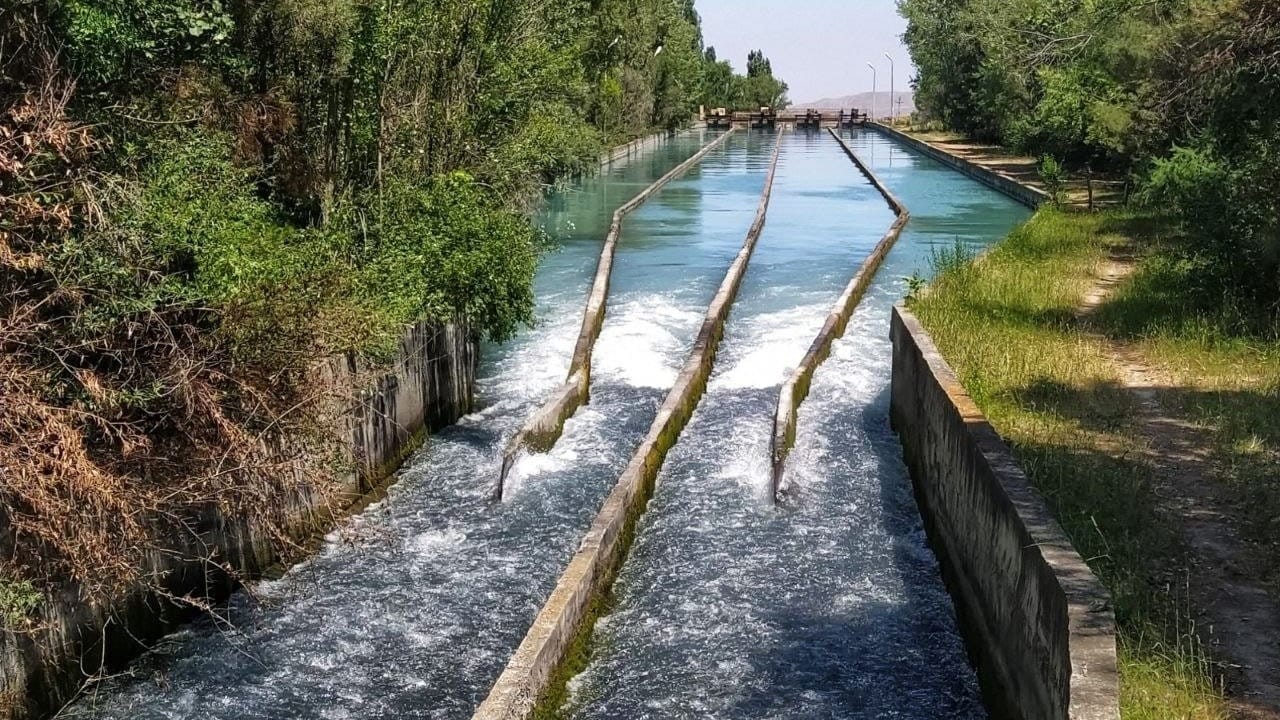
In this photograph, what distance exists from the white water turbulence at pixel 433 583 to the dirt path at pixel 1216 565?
5.40 meters

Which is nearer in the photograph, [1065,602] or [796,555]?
[1065,602]

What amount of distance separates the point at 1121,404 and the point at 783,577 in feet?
14.6

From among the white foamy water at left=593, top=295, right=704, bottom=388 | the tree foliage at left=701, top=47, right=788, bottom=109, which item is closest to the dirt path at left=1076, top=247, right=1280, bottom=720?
the white foamy water at left=593, top=295, right=704, bottom=388

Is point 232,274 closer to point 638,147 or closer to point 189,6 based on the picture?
point 189,6

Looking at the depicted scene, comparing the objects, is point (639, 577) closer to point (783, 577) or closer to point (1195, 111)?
point (783, 577)

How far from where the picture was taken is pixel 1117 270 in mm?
21812

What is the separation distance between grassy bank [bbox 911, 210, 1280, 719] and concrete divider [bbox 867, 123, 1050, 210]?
15.3 m

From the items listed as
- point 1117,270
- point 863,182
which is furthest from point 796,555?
point 863,182

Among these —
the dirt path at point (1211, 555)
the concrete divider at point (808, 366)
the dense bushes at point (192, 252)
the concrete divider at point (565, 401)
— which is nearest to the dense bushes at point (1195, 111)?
the dirt path at point (1211, 555)

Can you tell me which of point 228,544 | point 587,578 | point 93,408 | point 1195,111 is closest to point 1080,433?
point 587,578

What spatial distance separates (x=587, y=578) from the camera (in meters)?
10.1

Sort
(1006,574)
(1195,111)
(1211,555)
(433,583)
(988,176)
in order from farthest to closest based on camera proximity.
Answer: (988,176) < (1195,111) < (433,583) < (1211,555) < (1006,574)

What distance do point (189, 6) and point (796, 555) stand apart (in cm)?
799

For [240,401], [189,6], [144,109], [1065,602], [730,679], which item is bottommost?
[730,679]
